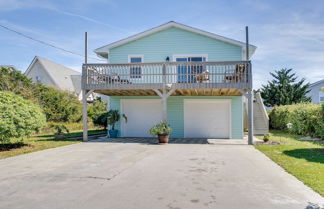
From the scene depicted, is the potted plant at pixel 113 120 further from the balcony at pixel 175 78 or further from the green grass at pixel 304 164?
the green grass at pixel 304 164

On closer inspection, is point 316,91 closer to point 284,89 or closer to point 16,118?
point 284,89

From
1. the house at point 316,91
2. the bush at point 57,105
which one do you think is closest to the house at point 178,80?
the bush at point 57,105

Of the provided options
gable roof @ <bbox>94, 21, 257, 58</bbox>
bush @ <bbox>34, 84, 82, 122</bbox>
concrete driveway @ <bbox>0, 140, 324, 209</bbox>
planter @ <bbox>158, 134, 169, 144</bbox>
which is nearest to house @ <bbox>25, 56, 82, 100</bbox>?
bush @ <bbox>34, 84, 82, 122</bbox>

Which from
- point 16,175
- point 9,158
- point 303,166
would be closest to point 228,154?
point 303,166

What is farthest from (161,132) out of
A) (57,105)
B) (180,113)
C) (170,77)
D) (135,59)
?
(57,105)

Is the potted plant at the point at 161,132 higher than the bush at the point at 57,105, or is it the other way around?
the bush at the point at 57,105

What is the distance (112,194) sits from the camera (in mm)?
4031

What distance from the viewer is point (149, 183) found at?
4.66 metres

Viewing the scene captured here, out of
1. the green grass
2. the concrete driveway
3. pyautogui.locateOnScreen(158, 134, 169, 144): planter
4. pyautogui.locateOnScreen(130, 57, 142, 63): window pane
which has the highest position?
pyautogui.locateOnScreen(130, 57, 142, 63): window pane

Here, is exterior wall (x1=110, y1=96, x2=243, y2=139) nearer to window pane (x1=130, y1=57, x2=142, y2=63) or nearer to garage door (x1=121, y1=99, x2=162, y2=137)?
garage door (x1=121, y1=99, x2=162, y2=137)

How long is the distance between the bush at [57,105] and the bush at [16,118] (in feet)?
29.9

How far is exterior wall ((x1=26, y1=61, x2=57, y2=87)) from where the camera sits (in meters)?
27.2

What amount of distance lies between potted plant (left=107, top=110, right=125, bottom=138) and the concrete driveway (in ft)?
19.1

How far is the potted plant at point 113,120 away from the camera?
42.9 ft
